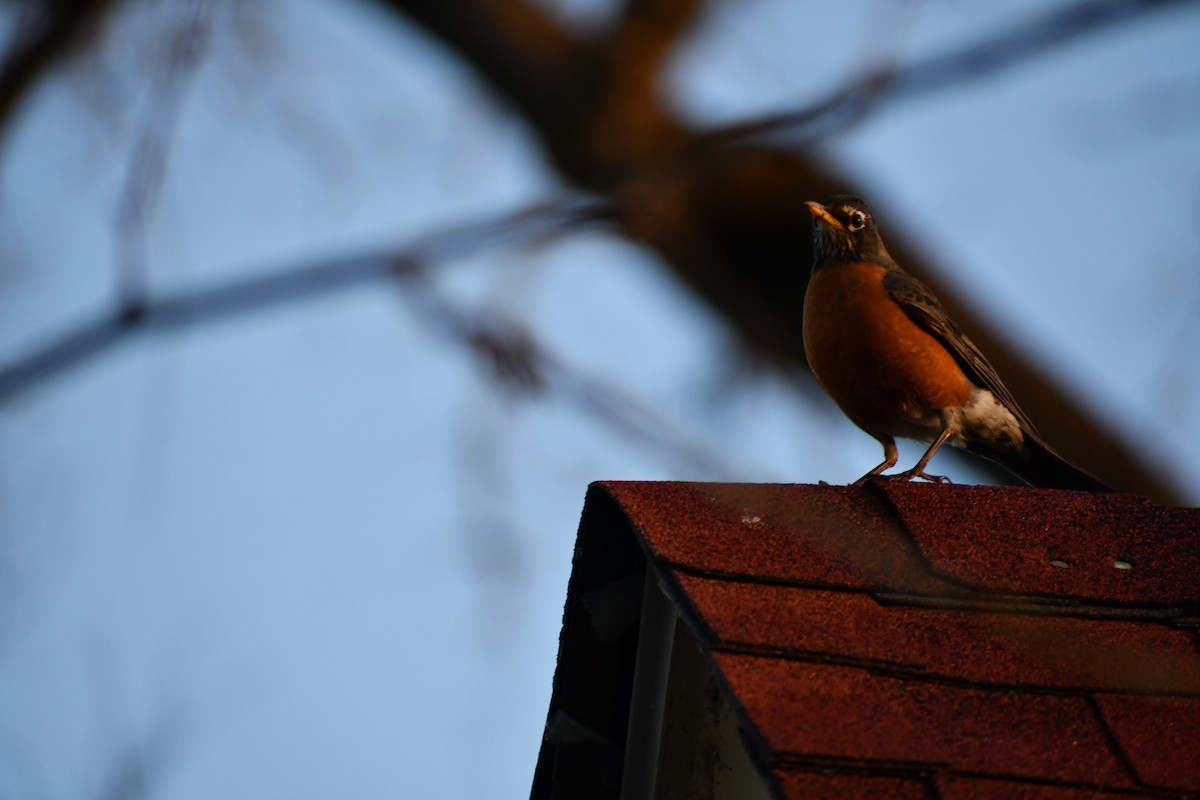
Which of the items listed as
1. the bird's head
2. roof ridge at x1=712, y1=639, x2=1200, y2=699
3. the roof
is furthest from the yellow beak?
roof ridge at x1=712, y1=639, x2=1200, y2=699

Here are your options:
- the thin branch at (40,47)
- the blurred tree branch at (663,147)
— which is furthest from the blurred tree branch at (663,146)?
the thin branch at (40,47)

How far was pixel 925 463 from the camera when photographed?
3.41 metres

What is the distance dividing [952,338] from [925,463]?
0.65 meters

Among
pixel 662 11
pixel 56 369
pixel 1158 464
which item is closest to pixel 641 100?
pixel 662 11

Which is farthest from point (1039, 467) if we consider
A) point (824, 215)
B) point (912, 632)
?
point (912, 632)

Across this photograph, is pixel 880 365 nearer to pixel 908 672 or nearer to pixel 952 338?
pixel 952 338

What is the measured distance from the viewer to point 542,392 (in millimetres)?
1438

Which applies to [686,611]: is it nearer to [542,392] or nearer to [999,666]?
[999,666]

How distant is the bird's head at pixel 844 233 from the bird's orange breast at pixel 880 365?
2.22 feet

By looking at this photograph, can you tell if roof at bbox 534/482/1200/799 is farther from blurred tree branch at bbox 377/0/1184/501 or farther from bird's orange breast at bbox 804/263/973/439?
blurred tree branch at bbox 377/0/1184/501

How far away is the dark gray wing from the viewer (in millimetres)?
3863

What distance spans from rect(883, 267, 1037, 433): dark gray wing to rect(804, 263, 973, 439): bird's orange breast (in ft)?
0.10

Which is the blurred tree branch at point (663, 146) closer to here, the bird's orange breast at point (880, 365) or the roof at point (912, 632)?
the bird's orange breast at point (880, 365)

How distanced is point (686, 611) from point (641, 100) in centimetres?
409
